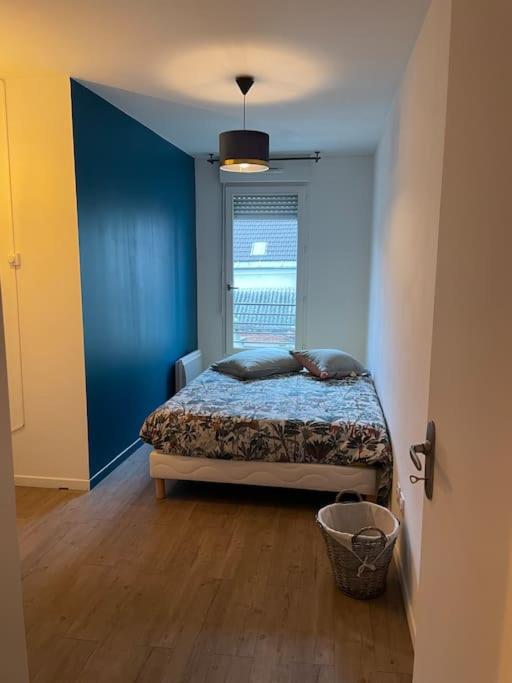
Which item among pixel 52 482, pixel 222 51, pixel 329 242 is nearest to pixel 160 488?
pixel 52 482

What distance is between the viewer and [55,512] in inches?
120

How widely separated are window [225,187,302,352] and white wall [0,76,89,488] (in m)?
2.47

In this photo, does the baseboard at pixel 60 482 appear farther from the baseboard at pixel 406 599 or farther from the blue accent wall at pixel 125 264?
the baseboard at pixel 406 599

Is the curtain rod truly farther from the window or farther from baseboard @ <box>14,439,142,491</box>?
baseboard @ <box>14,439,142,491</box>

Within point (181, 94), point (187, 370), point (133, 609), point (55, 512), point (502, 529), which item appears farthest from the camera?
point (187, 370)

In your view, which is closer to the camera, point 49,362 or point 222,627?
point 222,627

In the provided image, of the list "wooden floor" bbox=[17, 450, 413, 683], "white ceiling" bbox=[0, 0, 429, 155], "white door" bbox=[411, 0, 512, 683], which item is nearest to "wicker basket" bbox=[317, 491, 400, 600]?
"wooden floor" bbox=[17, 450, 413, 683]

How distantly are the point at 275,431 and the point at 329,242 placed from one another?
2.76m

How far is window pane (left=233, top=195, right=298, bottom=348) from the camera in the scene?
17.4 feet

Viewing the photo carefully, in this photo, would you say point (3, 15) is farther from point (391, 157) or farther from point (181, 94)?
point (391, 157)

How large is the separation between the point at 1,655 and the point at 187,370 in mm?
3737

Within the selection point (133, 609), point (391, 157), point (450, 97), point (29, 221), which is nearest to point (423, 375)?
point (450, 97)

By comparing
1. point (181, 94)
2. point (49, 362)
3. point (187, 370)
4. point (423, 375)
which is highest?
point (181, 94)

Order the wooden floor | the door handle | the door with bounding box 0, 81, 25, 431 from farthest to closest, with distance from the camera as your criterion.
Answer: the door with bounding box 0, 81, 25, 431 → the wooden floor → the door handle
